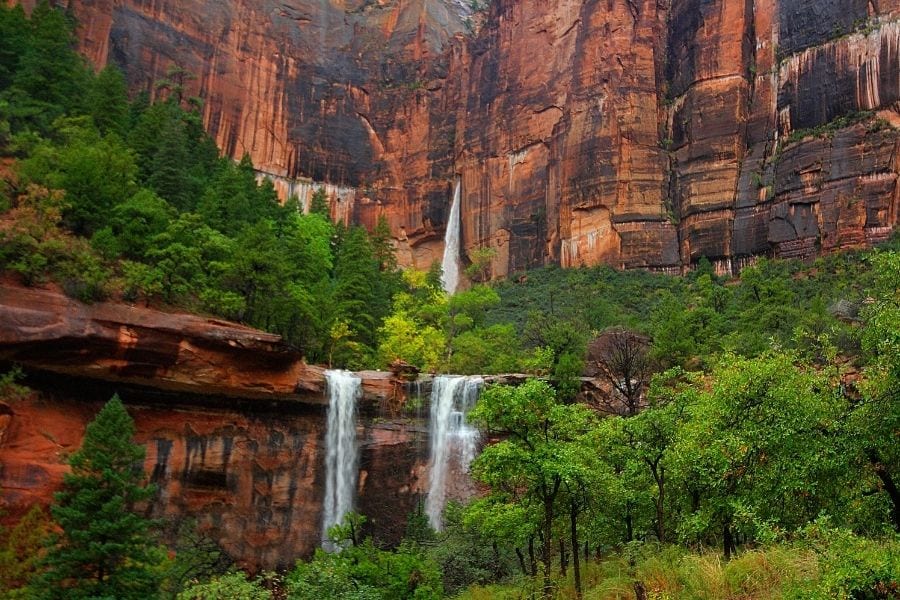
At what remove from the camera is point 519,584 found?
1783cm

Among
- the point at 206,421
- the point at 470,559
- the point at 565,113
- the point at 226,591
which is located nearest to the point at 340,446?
the point at 206,421

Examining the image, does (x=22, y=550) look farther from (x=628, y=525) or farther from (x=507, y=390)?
(x=628, y=525)

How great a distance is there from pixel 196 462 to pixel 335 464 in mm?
5812

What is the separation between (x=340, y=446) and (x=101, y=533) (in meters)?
14.9

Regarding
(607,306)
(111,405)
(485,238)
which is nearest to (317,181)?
(485,238)

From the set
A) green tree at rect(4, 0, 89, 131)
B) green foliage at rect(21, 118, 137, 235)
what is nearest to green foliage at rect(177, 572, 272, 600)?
green foliage at rect(21, 118, 137, 235)

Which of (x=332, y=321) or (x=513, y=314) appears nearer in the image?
(x=332, y=321)

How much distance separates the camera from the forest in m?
12.2

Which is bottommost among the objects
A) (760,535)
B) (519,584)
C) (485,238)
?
(519,584)

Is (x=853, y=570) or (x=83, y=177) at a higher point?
(x=83, y=177)

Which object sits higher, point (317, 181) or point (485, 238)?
point (317, 181)

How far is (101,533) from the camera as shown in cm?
1795

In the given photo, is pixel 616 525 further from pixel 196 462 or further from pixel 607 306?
pixel 607 306

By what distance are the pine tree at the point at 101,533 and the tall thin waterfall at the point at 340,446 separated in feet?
41.2
